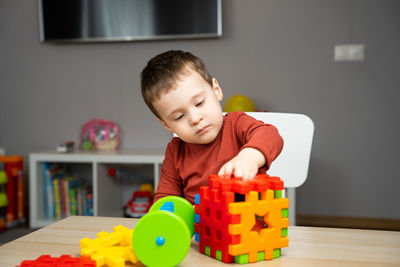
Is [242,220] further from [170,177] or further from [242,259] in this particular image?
[170,177]

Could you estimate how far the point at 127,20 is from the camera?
2.68 metres

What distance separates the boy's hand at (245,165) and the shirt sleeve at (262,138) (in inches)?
0.5

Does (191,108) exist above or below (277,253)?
above

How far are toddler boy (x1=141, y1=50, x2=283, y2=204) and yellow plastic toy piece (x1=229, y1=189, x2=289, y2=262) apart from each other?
7 cm

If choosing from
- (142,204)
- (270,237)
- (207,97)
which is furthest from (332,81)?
(270,237)

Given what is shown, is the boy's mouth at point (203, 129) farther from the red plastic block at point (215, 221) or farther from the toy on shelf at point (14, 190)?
the toy on shelf at point (14, 190)

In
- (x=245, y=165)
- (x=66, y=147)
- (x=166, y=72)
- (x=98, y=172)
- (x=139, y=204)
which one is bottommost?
(x=139, y=204)

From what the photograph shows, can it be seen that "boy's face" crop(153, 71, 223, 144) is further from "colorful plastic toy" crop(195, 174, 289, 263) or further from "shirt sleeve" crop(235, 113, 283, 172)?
"colorful plastic toy" crop(195, 174, 289, 263)

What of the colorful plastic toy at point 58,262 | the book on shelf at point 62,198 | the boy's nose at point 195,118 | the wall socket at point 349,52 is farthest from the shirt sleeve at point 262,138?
the book on shelf at point 62,198

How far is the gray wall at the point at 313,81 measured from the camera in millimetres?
2475

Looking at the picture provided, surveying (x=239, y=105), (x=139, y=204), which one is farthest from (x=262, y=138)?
(x=139, y=204)

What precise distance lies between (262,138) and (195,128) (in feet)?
0.45

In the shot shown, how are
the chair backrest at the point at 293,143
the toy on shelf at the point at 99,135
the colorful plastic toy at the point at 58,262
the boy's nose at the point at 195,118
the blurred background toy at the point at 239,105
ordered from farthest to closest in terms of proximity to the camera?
1. the toy on shelf at the point at 99,135
2. the blurred background toy at the point at 239,105
3. the chair backrest at the point at 293,143
4. the boy's nose at the point at 195,118
5. the colorful plastic toy at the point at 58,262

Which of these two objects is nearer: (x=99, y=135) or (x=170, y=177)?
(x=170, y=177)
